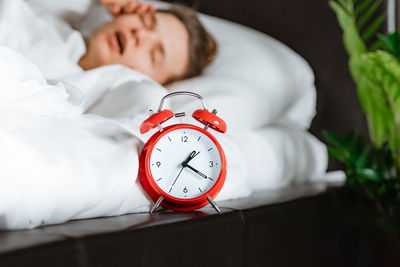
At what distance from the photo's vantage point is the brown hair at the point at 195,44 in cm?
155

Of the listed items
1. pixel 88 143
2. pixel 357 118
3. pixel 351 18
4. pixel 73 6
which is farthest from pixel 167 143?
pixel 357 118

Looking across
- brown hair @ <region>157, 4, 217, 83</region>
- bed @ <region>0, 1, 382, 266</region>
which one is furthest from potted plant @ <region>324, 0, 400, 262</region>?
brown hair @ <region>157, 4, 217, 83</region>

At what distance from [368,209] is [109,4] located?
1.00m

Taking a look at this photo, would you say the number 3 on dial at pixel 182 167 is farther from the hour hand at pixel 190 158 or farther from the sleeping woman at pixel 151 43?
the sleeping woman at pixel 151 43

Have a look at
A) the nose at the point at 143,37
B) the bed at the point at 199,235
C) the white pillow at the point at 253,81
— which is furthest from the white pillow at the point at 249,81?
the bed at the point at 199,235

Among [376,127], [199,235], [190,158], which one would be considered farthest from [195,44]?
[199,235]

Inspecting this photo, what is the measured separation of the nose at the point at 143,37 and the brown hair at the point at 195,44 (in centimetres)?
15

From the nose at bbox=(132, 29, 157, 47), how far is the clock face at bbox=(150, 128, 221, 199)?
618 millimetres

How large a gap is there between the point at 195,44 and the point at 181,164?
30.4 inches

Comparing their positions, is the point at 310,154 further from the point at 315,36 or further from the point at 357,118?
the point at 315,36

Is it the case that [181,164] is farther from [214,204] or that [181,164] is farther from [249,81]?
[249,81]

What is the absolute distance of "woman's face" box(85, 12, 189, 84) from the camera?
141 cm

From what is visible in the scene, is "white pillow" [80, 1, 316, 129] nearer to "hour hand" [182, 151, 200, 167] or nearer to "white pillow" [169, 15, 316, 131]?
"white pillow" [169, 15, 316, 131]

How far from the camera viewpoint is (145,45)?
143 cm
